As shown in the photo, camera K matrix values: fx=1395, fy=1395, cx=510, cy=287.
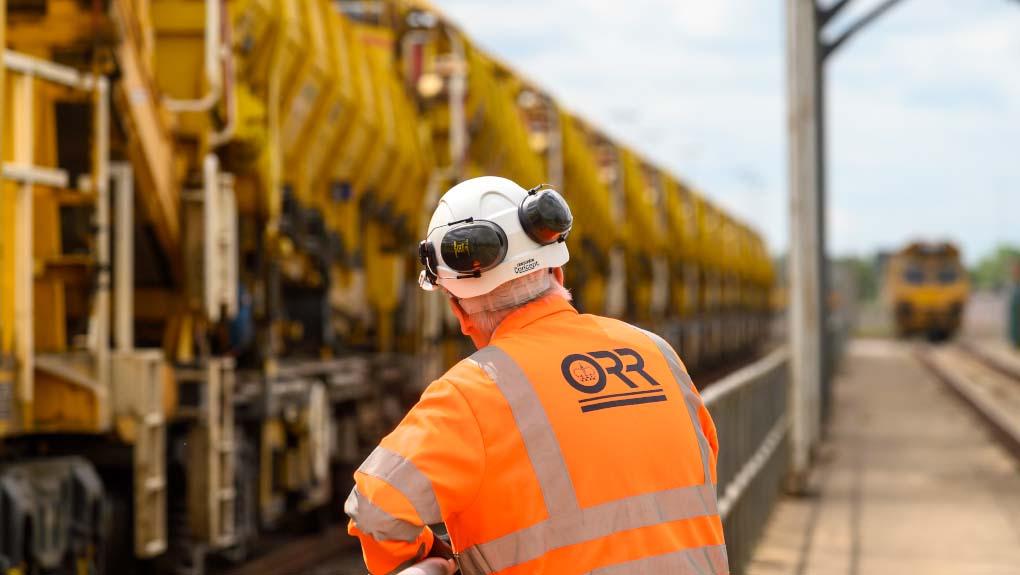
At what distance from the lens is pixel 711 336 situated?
31547 millimetres

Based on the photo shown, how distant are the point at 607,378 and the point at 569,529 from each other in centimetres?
→ 32

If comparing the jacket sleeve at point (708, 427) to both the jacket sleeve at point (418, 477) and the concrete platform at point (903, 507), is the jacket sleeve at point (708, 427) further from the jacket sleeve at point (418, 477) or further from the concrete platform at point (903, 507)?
the concrete platform at point (903, 507)

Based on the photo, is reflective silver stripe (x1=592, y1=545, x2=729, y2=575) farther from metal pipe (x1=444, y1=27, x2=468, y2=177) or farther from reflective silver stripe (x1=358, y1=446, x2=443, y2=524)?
metal pipe (x1=444, y1=27, x2=468, y2=177)

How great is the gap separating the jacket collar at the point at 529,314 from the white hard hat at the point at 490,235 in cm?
7

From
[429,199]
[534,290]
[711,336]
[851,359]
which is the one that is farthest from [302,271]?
[851,359]

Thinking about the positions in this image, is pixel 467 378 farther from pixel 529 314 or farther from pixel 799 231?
pixel 799 231

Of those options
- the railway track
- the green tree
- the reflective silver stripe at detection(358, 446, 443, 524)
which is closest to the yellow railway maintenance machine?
the reflective silver stripe at detection(358, 446, 443, 524)

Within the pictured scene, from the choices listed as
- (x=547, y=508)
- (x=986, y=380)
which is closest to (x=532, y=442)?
(x=547, y=508)

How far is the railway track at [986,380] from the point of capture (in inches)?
657

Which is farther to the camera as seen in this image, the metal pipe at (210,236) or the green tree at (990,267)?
the green tree at (990,267)

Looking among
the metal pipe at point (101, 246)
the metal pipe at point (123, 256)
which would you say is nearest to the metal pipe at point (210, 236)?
the metal pipe at point (123, 256)

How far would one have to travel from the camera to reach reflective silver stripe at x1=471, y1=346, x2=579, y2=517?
105 inches

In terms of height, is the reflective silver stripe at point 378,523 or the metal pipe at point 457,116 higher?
the metal pipe at point 457,116

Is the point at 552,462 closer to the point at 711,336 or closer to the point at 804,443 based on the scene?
the point at 804,443
